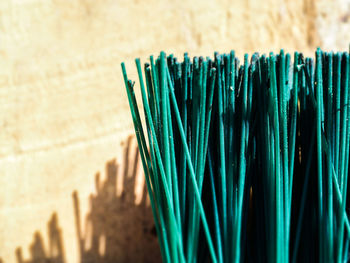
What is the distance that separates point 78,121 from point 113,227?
24 centimetres

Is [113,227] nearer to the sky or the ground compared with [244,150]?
nearer to the ground

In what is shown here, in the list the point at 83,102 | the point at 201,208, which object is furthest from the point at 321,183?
the point at 83,102

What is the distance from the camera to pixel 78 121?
2.68 ft

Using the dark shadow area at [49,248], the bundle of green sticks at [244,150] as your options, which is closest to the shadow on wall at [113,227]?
the dark shadow area at [49,248]

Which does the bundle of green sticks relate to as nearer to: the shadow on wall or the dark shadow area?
the shadow on wall

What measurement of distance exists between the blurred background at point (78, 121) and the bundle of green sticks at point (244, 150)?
0.52 ft

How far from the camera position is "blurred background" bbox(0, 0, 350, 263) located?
0.80m

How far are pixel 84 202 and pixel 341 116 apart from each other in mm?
527

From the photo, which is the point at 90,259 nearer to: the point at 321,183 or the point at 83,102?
the point at 83,102

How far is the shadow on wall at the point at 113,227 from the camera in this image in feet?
2.67

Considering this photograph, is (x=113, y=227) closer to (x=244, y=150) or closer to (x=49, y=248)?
(x=49, y=248)

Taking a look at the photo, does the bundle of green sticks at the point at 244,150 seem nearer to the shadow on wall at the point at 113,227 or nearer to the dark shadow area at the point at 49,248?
the shadow on wall at the point at 113,227

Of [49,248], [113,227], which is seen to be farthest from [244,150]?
[49,248]

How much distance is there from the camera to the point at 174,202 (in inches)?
26.2
